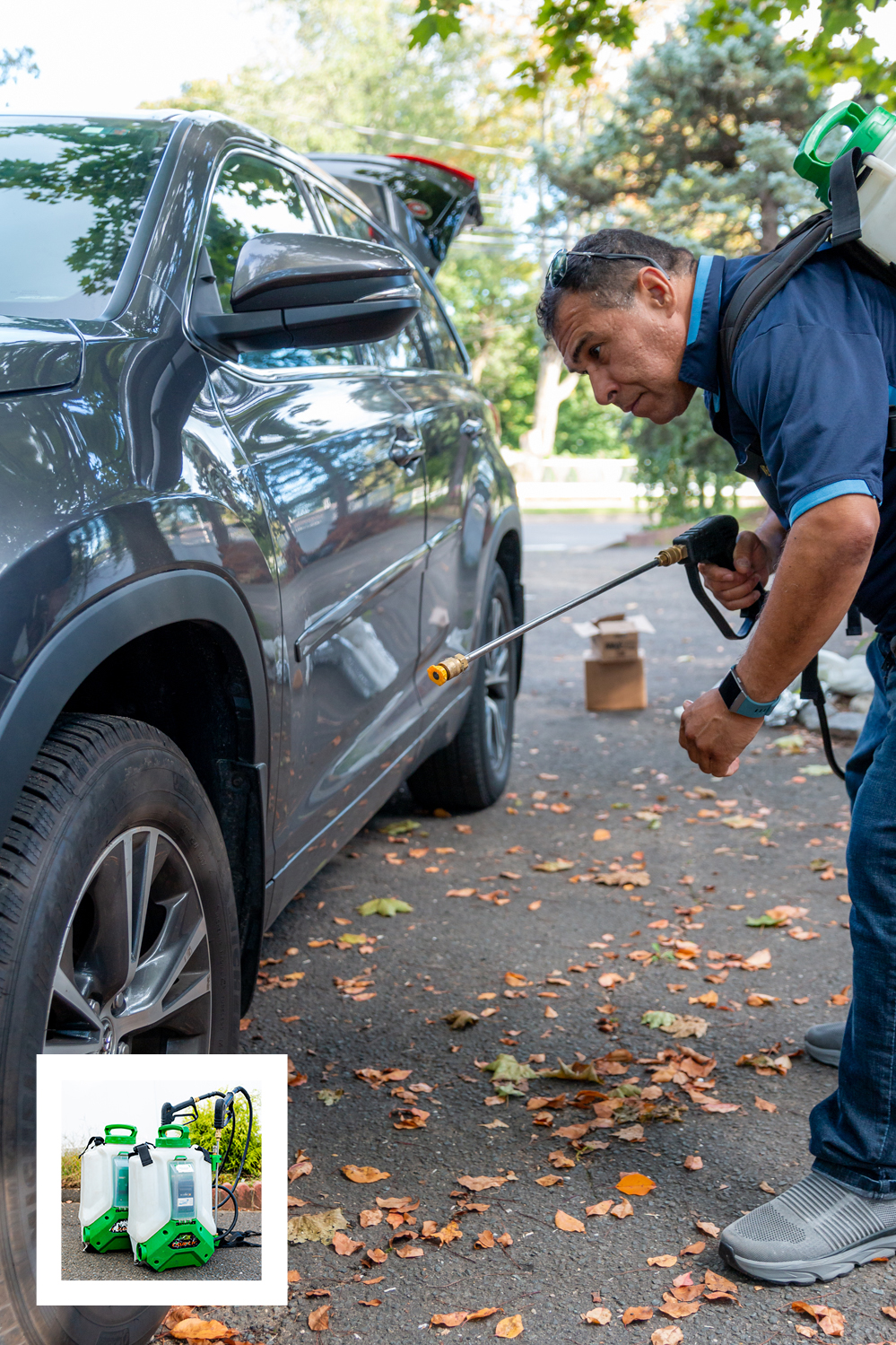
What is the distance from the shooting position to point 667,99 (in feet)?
44.6

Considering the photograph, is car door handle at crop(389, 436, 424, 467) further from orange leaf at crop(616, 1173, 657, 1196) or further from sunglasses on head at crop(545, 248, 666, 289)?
orange leaf at crop(616, 1173, 657, 1196)

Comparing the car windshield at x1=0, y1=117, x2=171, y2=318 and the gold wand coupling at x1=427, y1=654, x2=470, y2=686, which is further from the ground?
the car windshield at x1=0, y1=117, x2=171, y2=318

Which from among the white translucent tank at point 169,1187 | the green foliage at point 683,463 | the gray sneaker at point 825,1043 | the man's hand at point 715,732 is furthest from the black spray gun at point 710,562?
the green foliage at point 683,463

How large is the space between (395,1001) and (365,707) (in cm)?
88

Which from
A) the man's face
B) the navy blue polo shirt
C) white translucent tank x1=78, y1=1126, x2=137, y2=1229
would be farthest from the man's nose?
white translucent tank x1=78, y1=1126, x2=137, y2=1229

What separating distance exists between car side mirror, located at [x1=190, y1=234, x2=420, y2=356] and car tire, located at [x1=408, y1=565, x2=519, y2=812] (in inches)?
79.7

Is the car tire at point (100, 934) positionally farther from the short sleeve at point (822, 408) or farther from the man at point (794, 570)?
the short sleeve at point (822, 408)

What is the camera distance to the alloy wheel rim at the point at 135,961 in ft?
5.37

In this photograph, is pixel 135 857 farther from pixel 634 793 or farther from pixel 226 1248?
pixel 634 793

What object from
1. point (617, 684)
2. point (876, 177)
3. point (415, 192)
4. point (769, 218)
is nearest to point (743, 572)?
point (876, 177)

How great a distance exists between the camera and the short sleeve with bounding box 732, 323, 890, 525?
1.84 meters

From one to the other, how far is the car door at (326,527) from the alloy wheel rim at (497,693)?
4.07 feet

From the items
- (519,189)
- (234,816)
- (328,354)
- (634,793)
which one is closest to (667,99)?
(634,793)

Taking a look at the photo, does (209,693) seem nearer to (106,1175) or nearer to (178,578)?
(178,578)
